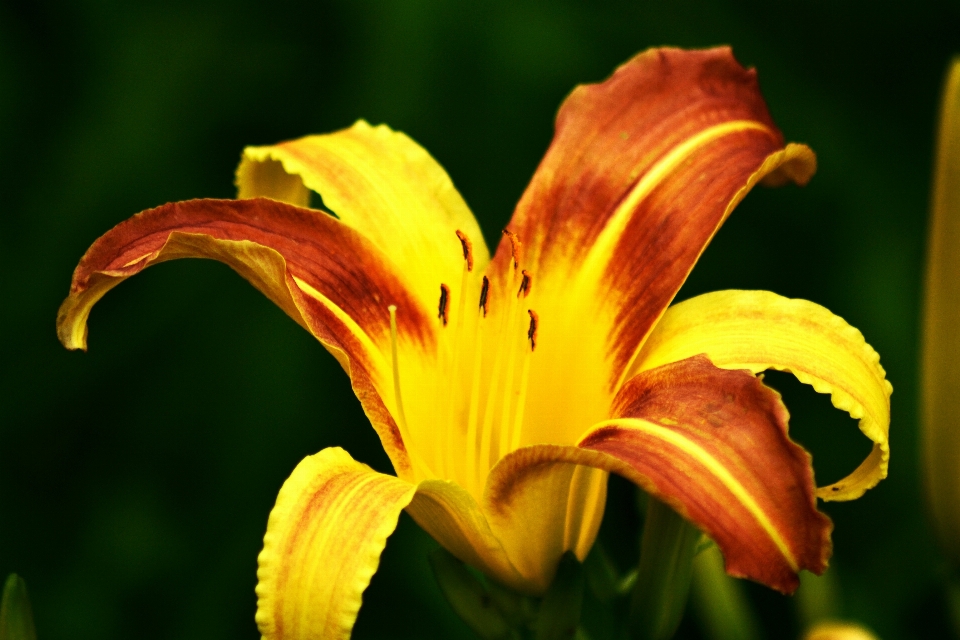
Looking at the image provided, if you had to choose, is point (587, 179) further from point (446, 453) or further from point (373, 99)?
point (373, 99)

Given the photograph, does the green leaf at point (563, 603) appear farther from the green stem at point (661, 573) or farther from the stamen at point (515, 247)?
the stamen at point (515, 247)

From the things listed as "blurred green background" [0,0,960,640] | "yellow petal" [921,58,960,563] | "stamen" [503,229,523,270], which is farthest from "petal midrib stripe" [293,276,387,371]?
"blurred green background" [0,0,960,640]

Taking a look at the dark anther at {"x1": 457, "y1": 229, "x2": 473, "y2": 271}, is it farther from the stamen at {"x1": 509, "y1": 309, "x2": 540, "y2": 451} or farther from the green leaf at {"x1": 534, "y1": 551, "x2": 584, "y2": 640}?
the green leaf at {"x1": 534, "y1": 551, "x2": 584, "y2": 640}

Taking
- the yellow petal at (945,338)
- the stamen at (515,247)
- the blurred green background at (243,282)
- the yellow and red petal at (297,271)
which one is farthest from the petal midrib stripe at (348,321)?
the blurred green background at (243,282)

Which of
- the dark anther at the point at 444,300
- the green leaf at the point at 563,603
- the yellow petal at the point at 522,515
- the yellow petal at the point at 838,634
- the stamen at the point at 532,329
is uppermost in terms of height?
the dark anther at the point at 444,300

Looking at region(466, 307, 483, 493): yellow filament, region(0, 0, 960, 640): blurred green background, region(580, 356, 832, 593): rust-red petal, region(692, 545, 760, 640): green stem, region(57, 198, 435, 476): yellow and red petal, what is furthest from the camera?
region(0, 0, 960, 640): blurred green background

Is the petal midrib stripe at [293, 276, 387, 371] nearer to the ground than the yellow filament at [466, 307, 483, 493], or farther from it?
farther from it

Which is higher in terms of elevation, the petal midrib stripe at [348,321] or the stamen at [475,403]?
the petal midrib stripe at [348,321]

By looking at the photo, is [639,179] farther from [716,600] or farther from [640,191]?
[716,600]
